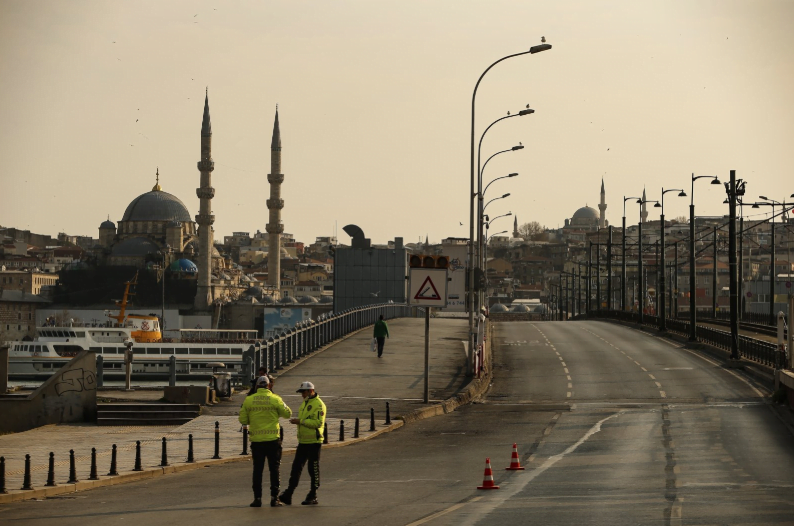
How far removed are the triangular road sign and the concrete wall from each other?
8259mm

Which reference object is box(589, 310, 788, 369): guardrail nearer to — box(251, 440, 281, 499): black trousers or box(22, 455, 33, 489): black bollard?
box(251, 440, 281, 499): black trousers

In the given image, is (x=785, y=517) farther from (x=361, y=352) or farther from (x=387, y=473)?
(x=361, y=352)

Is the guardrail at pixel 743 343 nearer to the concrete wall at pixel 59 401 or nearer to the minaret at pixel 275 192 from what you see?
the concrete wall at pixel 59 401

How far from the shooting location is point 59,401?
92.6ft

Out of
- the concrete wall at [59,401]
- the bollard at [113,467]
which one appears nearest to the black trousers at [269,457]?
the bollard at [113,467]

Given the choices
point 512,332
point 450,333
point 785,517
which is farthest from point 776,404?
point 512,332

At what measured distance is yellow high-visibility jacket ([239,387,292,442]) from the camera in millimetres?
15094

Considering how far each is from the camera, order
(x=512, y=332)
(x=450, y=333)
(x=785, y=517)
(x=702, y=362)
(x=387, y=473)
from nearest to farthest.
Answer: (x=785, y=517) < (x=387, y=473) < (x=702, y=362) < (x=450, y=333) < (x=512, y=332)

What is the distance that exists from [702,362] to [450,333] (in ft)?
52.9

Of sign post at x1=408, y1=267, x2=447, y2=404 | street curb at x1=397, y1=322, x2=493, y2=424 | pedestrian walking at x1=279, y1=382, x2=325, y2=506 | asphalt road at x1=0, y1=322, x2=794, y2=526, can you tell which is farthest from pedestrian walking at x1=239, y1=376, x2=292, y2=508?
sign post at x1=408, y1=267, x2=447, y2=404

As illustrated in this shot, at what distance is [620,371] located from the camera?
139ft

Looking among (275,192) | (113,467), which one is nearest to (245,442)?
(113,467)

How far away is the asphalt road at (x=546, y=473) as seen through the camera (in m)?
14.1

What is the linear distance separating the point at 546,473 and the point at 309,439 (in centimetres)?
490
